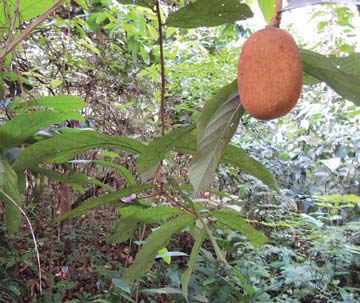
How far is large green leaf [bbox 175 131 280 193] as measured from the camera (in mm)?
558

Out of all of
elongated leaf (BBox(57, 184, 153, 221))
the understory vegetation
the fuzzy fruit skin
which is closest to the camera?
the fuzzy fruit skin

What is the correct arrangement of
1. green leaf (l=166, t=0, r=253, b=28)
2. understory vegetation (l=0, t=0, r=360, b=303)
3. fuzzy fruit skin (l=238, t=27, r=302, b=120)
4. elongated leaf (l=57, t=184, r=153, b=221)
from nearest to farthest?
fuzzy fruit skin (l=238, t=27, r=302, b=120) → green leaf (l=166, t=0, r=253, b=28) → elongated leaf (l=57, t=184, r=153, b=221) → understory vegetation (l=0, t=0, r=360, b=303)

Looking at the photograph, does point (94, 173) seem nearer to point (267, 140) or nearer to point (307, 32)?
point (267, 140)

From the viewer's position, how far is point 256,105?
380 mm

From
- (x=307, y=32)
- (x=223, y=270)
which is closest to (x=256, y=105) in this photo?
(x=223, y=270)

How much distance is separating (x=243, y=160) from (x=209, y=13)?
0.21 meters

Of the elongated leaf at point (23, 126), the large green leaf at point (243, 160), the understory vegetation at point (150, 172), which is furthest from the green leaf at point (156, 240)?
the elongated leaf at point (23, 126)

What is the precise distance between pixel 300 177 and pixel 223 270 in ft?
3.95

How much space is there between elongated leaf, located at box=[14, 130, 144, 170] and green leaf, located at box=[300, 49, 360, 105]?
27cm

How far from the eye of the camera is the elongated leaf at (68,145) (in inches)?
22.6

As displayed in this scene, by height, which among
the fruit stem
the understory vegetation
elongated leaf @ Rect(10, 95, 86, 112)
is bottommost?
the understory vegetation

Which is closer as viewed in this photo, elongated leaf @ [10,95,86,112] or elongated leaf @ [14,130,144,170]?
elongated leaf @ [14,130,144,170]

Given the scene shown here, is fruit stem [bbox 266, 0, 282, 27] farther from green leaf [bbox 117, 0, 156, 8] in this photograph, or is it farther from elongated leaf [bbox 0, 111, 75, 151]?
elongated leaf [bbox 0, 111, 75, 151]

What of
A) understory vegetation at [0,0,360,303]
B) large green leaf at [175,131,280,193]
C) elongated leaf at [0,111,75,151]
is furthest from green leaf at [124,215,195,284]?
elongated leaf at [0,111,75,151]
